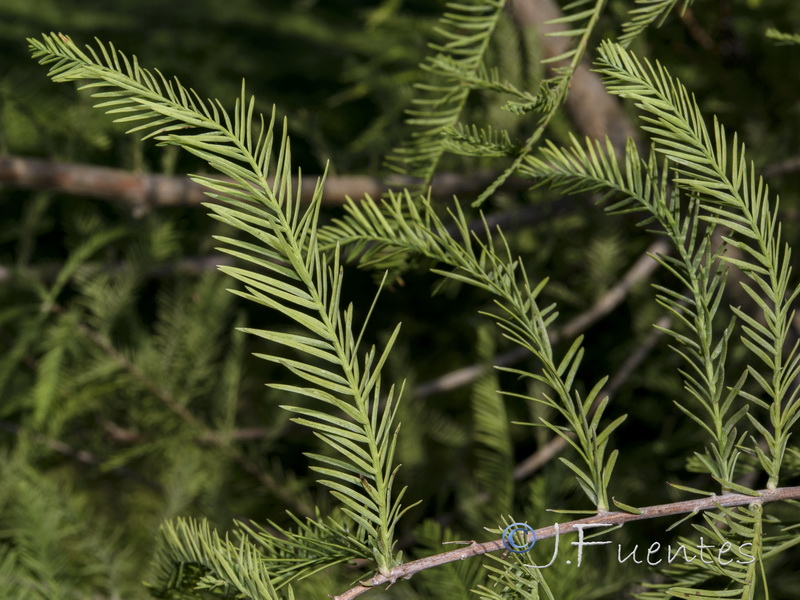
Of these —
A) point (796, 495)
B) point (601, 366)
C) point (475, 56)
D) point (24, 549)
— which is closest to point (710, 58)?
point (601, 366)

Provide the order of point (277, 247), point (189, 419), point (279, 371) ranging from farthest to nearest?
point (279, 371) < point (189, 419) < point (277, 247)

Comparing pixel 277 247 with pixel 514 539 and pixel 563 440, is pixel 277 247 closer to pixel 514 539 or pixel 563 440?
pixel 514 539

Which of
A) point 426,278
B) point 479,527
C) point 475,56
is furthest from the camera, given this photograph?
point 426,278

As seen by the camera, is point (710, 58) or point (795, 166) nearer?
point (795, 166)

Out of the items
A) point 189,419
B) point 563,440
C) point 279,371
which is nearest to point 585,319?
point 563,440

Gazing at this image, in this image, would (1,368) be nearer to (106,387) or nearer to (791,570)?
(106,387)

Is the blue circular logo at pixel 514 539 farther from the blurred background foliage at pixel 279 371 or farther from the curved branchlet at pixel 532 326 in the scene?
the blurred background foliage at pixel 279 371

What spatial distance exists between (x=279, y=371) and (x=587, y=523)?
107 cm

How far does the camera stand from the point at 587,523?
0.32 metres

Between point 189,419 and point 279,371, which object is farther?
point 279,371

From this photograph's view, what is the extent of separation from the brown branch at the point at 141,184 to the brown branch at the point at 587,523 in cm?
48

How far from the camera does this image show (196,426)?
91 centimetres

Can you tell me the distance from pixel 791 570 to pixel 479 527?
14.3 inches

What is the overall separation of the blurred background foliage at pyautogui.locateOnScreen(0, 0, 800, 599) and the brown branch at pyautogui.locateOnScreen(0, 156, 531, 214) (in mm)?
30
